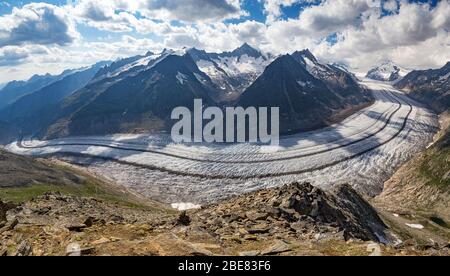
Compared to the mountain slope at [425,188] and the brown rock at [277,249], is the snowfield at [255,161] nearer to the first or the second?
the mountain slope at [425,188]

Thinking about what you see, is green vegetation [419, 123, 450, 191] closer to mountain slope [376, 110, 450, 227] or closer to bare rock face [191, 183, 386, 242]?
mountain slope [376, 110, 450, 227]

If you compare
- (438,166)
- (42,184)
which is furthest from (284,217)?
(438,166)

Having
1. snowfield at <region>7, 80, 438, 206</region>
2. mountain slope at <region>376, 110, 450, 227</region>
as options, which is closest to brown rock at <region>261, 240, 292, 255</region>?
mountain slope at <region>376, 110, 450, 227</region>

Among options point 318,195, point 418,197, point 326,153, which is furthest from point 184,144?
point 318,195
